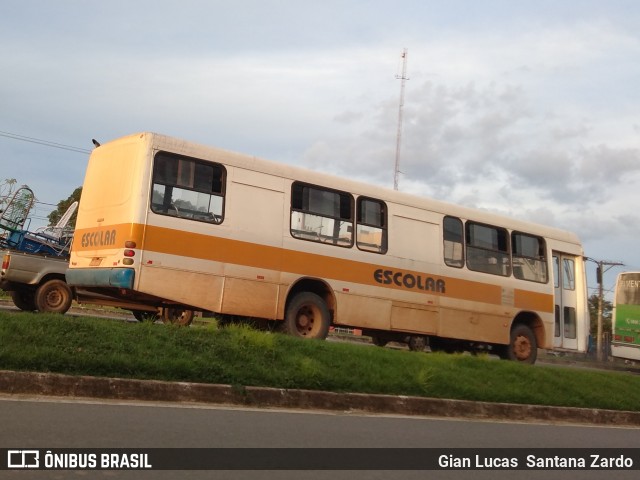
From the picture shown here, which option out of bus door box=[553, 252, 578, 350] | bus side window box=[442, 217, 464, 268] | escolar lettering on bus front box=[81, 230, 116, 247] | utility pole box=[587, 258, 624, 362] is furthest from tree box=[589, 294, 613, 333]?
escolar lettering on bus front box=[81, 230, 116, 247]

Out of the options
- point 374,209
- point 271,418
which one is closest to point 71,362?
point 271,418

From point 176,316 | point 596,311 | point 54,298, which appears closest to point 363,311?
point 176,316

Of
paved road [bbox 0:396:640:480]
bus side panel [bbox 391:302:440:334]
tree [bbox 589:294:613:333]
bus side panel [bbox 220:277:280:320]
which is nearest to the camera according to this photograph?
paved road [bbox 0:396:640:480]

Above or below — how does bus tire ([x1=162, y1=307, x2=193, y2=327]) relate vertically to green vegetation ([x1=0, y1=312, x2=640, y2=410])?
above

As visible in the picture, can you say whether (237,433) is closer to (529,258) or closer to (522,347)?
(522,347)

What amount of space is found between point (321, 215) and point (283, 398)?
16.2 ft

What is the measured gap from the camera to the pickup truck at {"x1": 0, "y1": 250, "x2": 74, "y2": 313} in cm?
1452

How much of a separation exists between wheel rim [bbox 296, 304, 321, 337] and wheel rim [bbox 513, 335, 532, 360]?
543 cm

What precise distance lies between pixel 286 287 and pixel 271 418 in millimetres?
4781

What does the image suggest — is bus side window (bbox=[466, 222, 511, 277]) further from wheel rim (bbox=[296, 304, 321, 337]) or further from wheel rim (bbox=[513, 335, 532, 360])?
wheel rim (bbox=[296, 304, 321, 337])

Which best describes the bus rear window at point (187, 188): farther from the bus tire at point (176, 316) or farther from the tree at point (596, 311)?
the tree at point (596, 311)

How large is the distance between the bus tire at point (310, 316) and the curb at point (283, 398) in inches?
130

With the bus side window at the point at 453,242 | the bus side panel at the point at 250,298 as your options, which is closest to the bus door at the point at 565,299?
the bus side window at the point at 453,242

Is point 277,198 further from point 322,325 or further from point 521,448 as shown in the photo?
point 521,448
